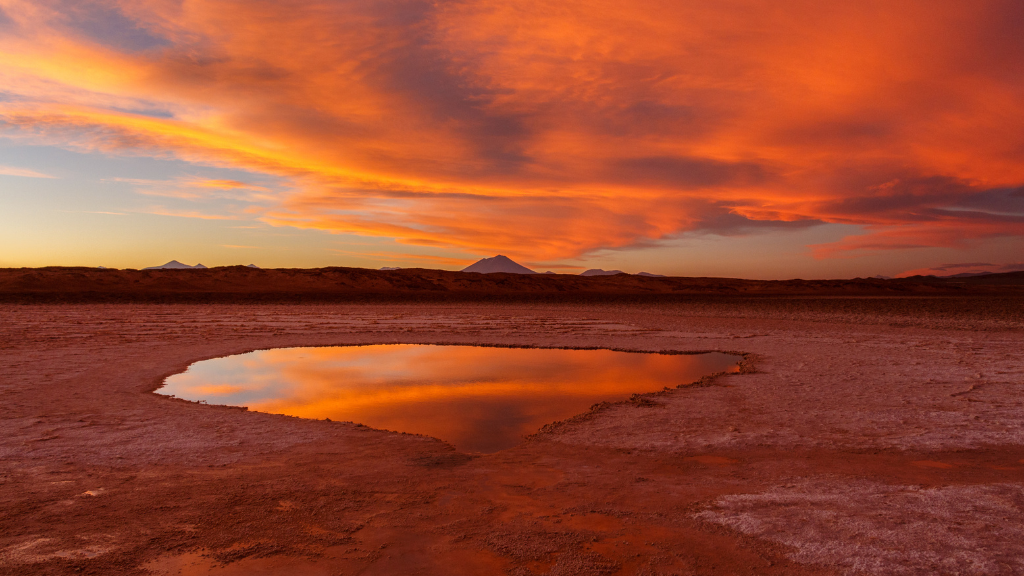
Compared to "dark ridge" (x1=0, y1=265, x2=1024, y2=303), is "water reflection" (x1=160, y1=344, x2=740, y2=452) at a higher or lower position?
lower

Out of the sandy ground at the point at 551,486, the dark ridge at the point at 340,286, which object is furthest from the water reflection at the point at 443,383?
the dark ridge at the point at 340,286

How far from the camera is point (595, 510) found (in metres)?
4.68

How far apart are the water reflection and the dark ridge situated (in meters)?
28.9

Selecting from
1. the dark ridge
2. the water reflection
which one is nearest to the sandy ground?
the water reflection

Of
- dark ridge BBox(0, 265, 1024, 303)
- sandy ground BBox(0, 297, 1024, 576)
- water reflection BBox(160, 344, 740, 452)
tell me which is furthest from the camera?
dark ridge BBox(0, 265, 1024, 303)

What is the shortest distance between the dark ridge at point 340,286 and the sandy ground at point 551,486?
115ft

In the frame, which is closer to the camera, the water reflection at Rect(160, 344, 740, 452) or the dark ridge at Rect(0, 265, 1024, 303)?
the water reflection at Rect(160, 344, 740, 452)

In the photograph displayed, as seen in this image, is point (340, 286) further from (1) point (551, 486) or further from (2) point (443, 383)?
(1) point (551, 486)

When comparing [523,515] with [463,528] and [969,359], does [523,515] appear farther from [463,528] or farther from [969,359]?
[969,359]

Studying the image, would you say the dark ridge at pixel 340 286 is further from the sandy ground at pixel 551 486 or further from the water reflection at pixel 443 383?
the sandy ground at pixel 551 486

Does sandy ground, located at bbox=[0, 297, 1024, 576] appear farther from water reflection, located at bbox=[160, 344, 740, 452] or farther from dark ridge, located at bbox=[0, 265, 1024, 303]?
dark ridge, located at bbox=[0, 265, 1024, 303]

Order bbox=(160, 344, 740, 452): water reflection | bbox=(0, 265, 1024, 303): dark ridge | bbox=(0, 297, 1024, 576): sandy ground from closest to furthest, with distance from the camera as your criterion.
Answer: bbox=(0, 297, 1024, 576): sandy ground → bbox=(160, 344, 740, 452): water reflection → bbox=(0, 265, 1024, 303): dark ridge

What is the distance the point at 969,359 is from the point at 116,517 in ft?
48.7

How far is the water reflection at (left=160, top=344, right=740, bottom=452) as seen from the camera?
790 centimetres
